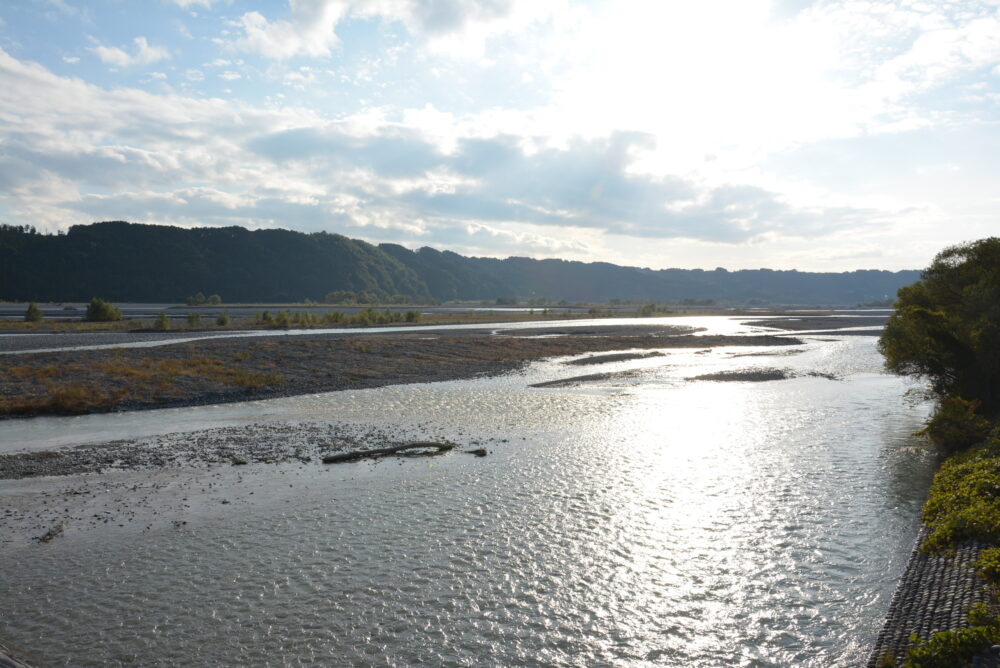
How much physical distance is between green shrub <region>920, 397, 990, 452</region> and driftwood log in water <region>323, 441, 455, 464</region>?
15.8 meters

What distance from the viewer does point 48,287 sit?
6412 inches

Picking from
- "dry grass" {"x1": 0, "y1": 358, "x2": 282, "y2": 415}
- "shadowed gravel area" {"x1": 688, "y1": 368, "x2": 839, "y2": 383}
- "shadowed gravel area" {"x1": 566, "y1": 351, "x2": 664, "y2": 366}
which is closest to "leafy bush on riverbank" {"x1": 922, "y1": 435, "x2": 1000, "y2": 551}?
"shadowed gravel area" {"x1": 688, "y1": 368, "x2": 839, "y2": 383}

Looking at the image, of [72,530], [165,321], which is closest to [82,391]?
[72,530]

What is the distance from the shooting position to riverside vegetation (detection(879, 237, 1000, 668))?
41.8ft

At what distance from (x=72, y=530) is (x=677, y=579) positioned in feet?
41.7

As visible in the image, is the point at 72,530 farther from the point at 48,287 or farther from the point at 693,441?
the point at 48,287

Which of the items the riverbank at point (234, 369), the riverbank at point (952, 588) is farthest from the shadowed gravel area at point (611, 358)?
the riverbank at point (952, 588)

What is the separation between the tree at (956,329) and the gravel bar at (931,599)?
12572mm

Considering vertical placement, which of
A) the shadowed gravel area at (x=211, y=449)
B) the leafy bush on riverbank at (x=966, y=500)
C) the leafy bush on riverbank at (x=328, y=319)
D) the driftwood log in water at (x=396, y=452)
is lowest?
the shadowed gravel area at (x=211, y=449)

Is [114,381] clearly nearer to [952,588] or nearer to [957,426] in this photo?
[952,588]

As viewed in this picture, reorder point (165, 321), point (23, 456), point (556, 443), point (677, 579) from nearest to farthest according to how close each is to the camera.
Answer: point (677, 579), point (23, 456), point (556, 443), point (165, 321)

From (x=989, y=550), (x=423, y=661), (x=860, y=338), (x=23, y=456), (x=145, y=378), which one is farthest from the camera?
(x=860, y=338)

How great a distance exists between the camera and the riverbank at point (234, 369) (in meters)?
30.4

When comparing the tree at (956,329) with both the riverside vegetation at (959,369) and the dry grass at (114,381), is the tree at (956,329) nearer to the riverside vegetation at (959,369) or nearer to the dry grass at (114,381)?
the riverside vegetation at (959,369)
